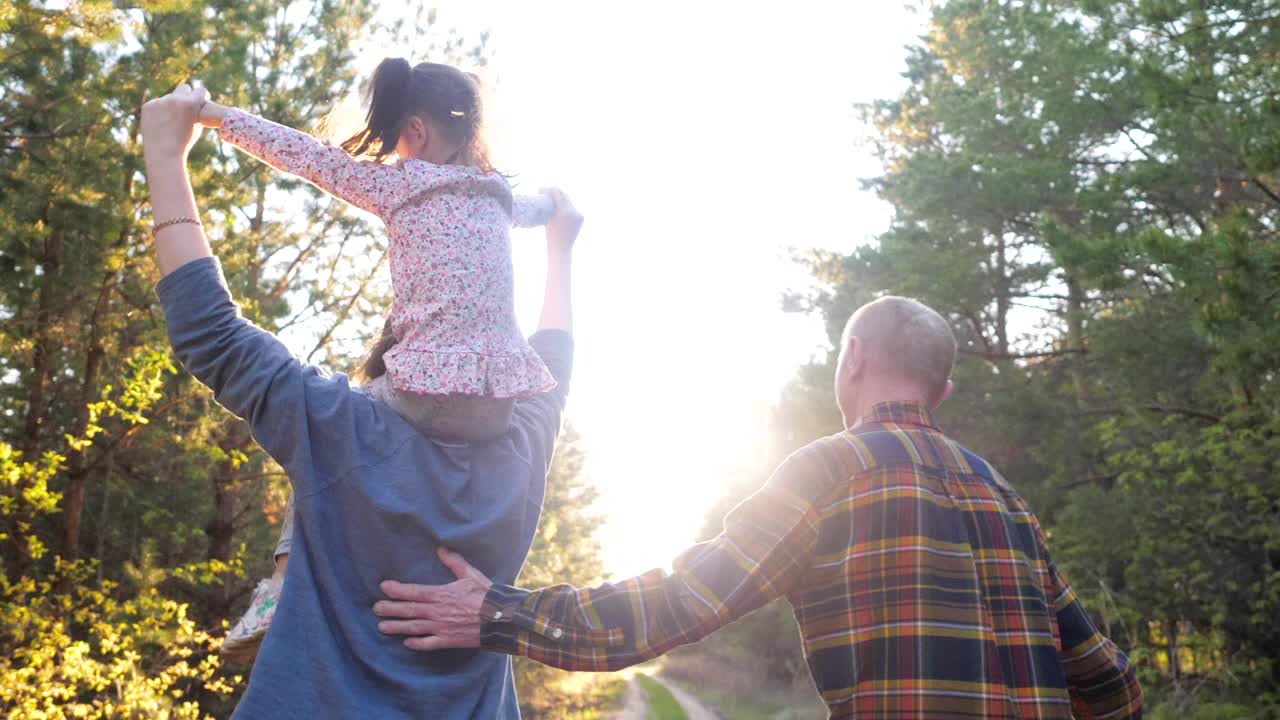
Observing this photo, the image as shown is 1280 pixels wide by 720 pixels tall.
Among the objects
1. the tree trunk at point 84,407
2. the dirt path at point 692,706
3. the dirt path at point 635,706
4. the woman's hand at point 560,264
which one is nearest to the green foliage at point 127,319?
the tree trunk at point 84,407

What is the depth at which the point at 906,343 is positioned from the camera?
2.34m

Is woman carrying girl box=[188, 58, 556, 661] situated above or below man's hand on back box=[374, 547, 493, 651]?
above

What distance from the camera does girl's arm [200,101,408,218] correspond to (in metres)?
1.72

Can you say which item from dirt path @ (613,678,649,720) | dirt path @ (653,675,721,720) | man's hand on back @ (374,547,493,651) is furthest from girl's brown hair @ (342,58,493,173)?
dirt path @ (653,675,721,720)

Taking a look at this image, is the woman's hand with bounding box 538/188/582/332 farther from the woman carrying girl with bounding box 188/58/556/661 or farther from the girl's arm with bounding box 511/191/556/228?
the woman carrying girl with bounding box 188/58/556/661

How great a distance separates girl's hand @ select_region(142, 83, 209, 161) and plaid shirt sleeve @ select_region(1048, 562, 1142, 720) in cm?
200

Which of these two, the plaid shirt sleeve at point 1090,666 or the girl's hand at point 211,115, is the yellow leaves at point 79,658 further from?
the plaid shirt sleeve at point 1090,666

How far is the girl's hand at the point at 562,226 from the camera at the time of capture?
7.17ft

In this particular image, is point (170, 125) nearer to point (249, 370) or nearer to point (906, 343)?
point (249, 370)

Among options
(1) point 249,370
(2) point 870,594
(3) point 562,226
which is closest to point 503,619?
(1) point 249,370

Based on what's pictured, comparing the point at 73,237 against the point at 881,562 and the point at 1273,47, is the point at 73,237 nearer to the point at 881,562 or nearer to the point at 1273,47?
the point at 881,562

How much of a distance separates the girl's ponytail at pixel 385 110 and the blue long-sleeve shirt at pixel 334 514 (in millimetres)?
350

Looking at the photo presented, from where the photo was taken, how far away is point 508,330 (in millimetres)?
1815

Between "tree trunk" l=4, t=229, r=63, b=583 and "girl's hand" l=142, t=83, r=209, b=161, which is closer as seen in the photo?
"girl's hand" l=142, t=83, r=209, b=161
